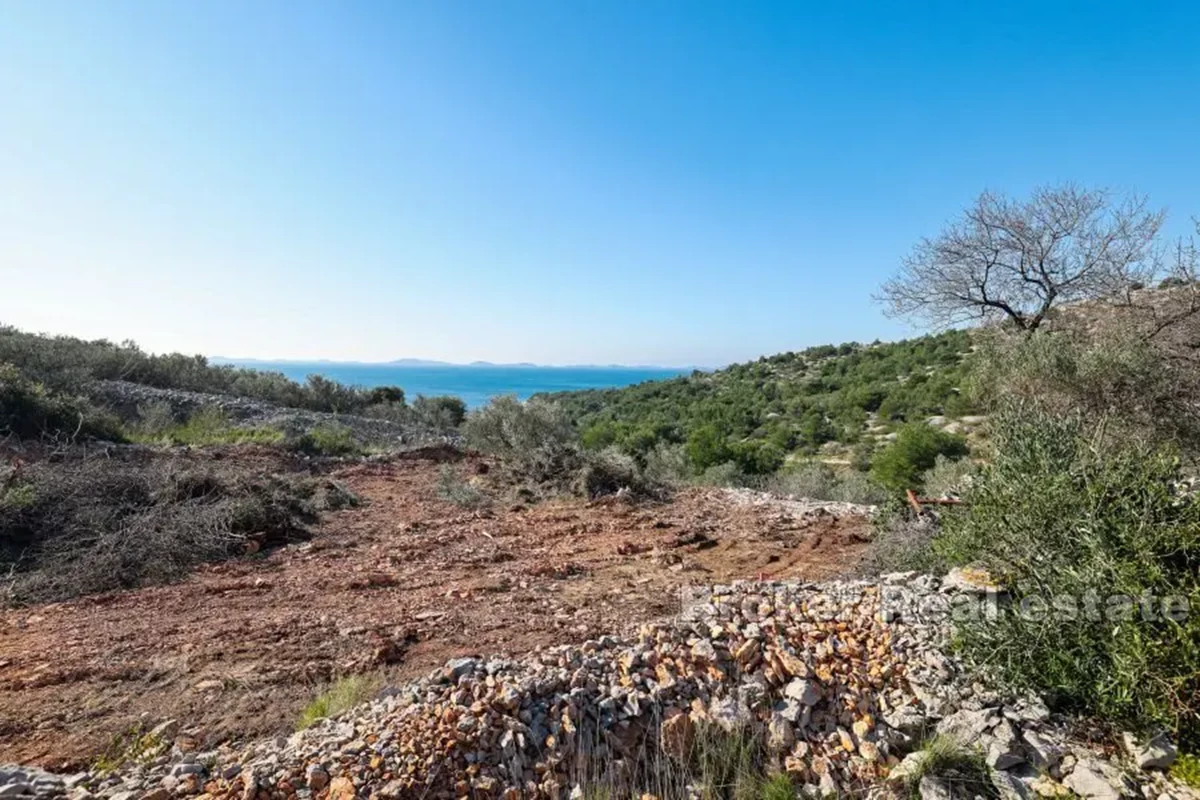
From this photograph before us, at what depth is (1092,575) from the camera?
101 inches

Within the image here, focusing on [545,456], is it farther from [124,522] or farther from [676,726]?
[676,726]

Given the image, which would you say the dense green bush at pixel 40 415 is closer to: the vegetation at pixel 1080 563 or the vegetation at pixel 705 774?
the vegetation at pixel 705 774

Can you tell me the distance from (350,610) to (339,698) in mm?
1371

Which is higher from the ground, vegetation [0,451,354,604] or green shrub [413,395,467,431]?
vegetation [0,451,354,604]

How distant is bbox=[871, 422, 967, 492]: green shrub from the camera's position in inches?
474

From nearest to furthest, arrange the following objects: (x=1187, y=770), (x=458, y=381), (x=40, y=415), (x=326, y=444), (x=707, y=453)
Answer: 1. (x=1187, y=770)
2. (x=40, y=415)
3. (x=326, y=444)
4. (x=707, y=453)
5. (x=458, y=381)

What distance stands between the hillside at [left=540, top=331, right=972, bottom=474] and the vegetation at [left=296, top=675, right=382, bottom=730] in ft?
36.3

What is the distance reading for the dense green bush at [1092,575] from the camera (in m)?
2.35

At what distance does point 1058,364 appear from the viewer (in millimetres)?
7129

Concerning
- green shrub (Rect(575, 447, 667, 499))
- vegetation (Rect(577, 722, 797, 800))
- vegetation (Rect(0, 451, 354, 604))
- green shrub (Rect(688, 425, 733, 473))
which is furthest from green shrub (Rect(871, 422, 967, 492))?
vegetation (Rect(0, 451, 354, 604))

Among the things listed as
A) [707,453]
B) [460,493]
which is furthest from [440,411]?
[460,493]

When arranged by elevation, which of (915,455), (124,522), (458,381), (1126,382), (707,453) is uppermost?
(1126,382)

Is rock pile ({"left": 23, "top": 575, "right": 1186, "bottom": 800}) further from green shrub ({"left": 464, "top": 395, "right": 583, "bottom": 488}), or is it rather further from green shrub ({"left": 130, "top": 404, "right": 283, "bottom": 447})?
green shrub ({"left": 130, "top": 404, "right": 283, "bottom": 447})

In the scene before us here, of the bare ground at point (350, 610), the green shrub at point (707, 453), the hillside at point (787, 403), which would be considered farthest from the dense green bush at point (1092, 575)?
the green shrub at point (707, 453)
